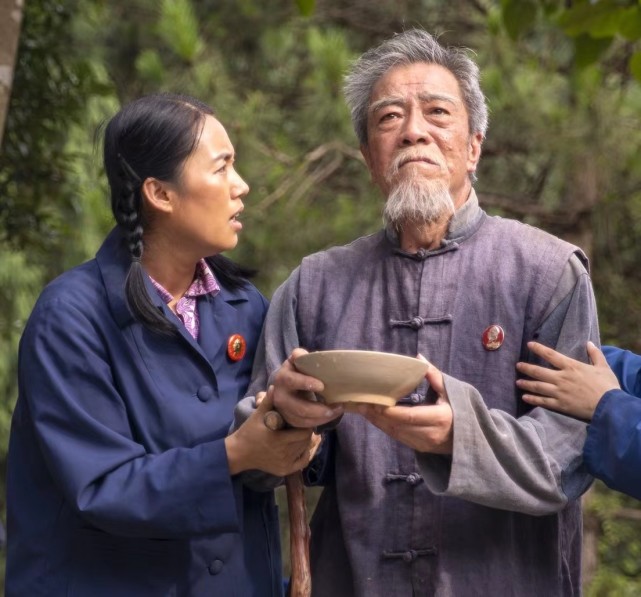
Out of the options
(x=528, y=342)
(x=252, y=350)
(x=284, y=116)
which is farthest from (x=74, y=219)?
(x=528, y=342)

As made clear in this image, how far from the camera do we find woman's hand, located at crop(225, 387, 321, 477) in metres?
3.19

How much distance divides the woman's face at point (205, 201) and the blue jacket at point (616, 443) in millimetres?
1019

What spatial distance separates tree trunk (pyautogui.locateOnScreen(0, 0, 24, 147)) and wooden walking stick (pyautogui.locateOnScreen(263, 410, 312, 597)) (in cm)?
131

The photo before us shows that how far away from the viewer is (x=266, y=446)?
3.21 metres

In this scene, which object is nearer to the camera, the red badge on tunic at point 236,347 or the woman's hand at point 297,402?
the woman's hand at point 297,402

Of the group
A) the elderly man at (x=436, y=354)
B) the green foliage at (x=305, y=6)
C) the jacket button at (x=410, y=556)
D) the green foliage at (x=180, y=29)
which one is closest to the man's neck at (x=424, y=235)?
the elderly man at (x=436, y=354)

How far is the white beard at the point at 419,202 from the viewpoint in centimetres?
342

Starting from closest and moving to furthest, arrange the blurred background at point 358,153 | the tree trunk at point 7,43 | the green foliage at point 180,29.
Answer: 1. the tree trunk at point 7,43
2. the blurred background at point 358,153
3. the green foliage at point 180,29

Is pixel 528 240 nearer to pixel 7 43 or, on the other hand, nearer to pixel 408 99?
pixel 408 99

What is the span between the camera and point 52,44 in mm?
6090

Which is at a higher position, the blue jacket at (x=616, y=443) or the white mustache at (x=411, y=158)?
the white mustache at (x=411, y=158)

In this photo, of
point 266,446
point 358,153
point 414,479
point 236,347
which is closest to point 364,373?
point 266,446

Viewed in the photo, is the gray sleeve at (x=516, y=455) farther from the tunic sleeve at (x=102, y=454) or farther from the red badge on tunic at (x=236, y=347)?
the red badge on tunic at (x=236, y=347)

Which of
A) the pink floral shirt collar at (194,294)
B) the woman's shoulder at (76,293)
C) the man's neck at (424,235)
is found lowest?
the pink floral shirt collar at (194,294)
